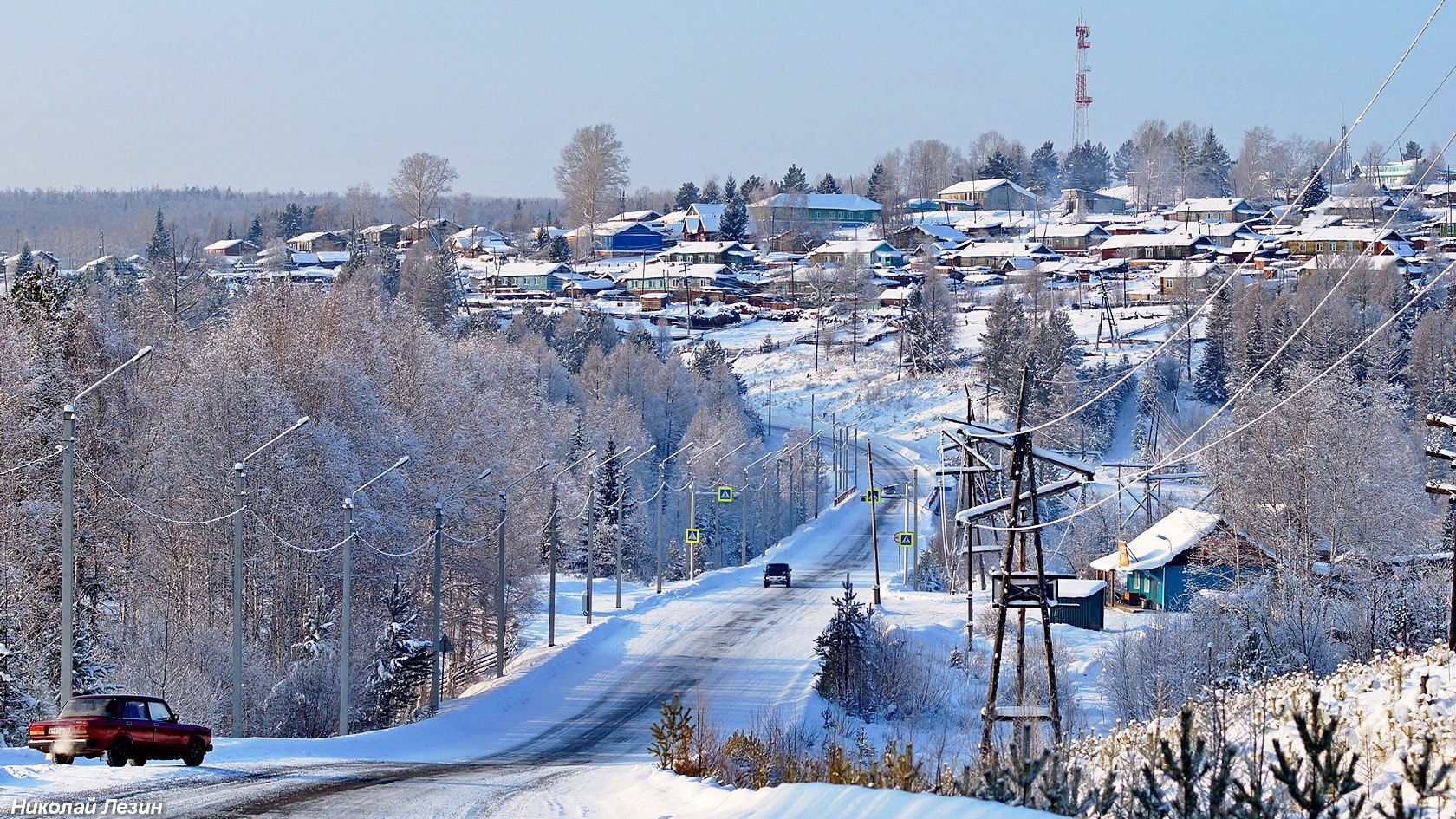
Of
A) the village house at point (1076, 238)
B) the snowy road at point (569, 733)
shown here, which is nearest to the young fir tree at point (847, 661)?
the snowy road at point (569, 733)

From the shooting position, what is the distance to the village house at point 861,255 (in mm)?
168375

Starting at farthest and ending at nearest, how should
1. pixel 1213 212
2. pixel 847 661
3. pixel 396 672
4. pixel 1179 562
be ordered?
pixel 1213 212 < pixel 1179 562 < pixel 847 661 < pixel 396 672

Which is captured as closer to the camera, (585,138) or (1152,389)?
(1152,389)

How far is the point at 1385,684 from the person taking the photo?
1705cm

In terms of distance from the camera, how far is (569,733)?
32.1 meters

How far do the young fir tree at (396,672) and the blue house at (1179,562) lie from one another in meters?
31.3

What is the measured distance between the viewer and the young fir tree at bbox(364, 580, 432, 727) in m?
36.4

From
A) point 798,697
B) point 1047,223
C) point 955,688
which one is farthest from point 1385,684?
point 1047,223

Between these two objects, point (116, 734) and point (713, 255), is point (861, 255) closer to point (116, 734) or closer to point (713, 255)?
point (713, 255)

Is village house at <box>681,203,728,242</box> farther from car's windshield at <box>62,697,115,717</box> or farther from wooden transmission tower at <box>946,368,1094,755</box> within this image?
car's windshield at <box>62,697,115,717</box>

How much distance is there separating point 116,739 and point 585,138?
610ft

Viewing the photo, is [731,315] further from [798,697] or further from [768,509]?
[798,697]

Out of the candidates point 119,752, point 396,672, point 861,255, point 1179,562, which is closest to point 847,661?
point 396,672

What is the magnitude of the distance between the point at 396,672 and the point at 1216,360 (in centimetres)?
9210
